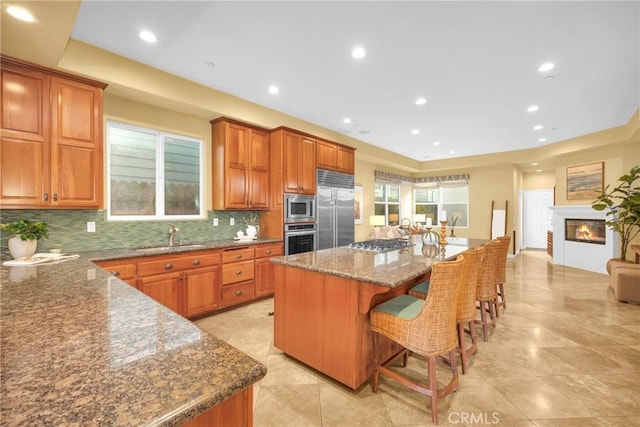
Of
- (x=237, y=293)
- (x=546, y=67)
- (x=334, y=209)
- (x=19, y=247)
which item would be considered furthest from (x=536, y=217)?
(x=19, y=247)

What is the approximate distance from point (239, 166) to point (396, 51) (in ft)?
8.02

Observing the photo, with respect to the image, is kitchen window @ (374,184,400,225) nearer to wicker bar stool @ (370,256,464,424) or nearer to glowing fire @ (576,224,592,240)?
glowing fire @ (576,224,592,240)

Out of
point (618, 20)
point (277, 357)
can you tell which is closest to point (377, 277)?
point (277, 357)

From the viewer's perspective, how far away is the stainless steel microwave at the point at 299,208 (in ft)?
13.8

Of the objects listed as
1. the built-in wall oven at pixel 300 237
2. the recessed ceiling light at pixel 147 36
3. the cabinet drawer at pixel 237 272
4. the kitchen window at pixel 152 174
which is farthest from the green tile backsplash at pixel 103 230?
the recessed ceiling light at pixel 147 36

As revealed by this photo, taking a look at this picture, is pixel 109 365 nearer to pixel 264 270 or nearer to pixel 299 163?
pixel 264 270

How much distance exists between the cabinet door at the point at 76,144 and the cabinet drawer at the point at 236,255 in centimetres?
142

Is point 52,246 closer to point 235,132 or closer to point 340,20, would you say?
point 235,132

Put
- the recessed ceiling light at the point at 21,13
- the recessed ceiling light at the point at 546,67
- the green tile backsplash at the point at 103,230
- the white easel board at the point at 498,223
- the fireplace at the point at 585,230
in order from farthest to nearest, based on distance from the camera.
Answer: the white easel board at the point at 498,223, the fireplace at the point at 585,230, the recessed ceiling light at the point at 546,67, the green tile backsplash at the point at 103,230, the recessed ceiling light at the point at 21,13

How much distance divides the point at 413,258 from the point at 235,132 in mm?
2954

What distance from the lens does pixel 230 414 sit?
0.72 m

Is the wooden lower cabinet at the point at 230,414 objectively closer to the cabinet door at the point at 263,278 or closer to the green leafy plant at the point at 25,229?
the green leafy plant at the point at 25,229

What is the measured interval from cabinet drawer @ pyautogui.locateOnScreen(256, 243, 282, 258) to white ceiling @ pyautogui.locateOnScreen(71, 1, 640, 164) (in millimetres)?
2127

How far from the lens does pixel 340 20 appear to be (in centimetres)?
233
